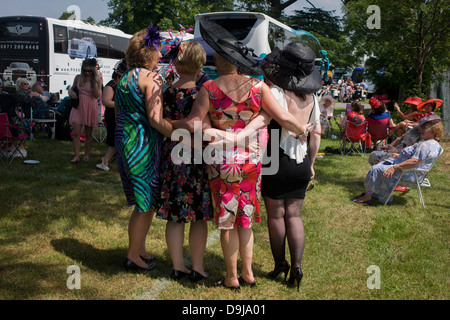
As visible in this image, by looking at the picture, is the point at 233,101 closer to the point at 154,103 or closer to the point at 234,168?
the point at 234,168

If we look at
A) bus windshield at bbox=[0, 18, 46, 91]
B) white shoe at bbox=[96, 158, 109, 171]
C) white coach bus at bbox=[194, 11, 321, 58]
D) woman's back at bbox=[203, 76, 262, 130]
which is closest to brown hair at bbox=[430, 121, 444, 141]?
woman's back at bbox=[203, 76, 262, 130]

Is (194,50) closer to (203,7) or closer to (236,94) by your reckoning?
(236,94)

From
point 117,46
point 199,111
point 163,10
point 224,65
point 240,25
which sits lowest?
point 199,111

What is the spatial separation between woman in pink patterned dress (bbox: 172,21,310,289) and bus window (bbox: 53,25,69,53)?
599 inches

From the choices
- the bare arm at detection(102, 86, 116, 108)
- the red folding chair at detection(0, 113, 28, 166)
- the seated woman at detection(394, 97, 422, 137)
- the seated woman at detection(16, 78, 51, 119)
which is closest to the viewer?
the bare arm at detection(102, 86, 116, 108)

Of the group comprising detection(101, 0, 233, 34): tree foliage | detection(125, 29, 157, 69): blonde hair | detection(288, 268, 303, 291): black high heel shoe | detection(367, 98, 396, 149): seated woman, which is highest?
detection(101, 0, 233, 34): tree foliage

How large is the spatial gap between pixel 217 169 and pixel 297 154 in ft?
2.16

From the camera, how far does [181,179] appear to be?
302 cm

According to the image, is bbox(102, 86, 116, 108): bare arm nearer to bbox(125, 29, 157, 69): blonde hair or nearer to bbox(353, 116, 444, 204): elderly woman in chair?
bbox(125, 29, 157, 69): blonde hair

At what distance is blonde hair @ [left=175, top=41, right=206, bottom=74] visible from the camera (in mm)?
2912

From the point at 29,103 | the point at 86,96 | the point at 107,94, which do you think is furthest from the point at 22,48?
the point at 107,94

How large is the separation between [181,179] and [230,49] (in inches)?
38.8

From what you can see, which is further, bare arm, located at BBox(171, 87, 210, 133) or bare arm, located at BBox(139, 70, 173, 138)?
bare arm, located at BBox(139, 70, 173, 138)

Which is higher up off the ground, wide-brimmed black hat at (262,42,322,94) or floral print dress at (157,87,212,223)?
wide-brimmed black hat at (262,42,322,94)
